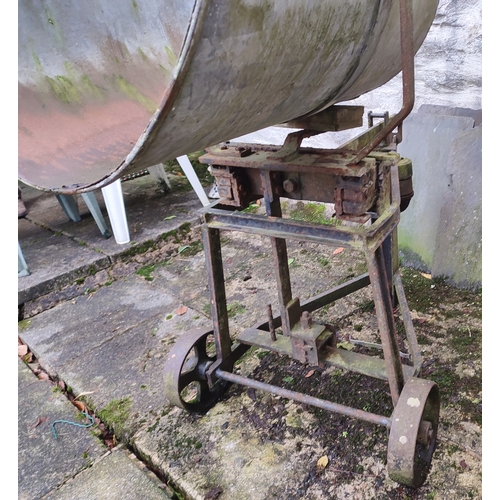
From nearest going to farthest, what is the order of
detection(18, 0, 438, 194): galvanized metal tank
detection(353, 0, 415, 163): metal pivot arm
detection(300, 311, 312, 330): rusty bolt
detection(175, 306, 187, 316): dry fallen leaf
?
detection(18, 0, 438, 194): galvanized metal tank < detection(353, 0, 415, 163): metal pivot arm < detection(300, 311, 312, 330): rusty bolt < detection(175, 306, 187, 316): dry fallen leaf

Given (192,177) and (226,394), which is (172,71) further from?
(192,177)

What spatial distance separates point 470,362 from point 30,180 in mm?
2072

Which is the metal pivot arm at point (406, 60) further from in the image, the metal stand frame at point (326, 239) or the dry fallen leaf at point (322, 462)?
the dry fallen leaf at point (322, 462)

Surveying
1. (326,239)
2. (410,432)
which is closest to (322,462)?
(410,432)

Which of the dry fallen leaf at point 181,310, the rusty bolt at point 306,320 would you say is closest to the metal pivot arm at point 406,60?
the rusty bolt at point 306,320

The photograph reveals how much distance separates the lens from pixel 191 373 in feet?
6.88

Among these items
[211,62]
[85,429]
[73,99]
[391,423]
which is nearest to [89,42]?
[73,99]

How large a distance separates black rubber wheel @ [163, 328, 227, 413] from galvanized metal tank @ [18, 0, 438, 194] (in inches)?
35.9

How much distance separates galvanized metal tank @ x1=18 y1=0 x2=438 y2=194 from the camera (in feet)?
2.99

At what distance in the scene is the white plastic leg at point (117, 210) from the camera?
148 inches

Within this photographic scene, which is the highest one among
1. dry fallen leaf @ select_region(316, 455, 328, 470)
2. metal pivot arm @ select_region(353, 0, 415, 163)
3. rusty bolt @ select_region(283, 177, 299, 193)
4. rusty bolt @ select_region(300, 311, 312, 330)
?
metal pivot arm @ select_region(353, 0, 415, 163)

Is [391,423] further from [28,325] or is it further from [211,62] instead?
[28,325]

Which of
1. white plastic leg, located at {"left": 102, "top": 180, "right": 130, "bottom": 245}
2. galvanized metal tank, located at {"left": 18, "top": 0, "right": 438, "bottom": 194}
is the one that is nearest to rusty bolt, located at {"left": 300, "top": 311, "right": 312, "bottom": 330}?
galvanized metal tank, located at {"left": 18, "top": 0, "right": 438, "bottom": 194}

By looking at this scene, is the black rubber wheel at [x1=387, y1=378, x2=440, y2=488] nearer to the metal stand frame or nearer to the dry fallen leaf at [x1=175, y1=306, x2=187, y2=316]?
the metal stand frame
